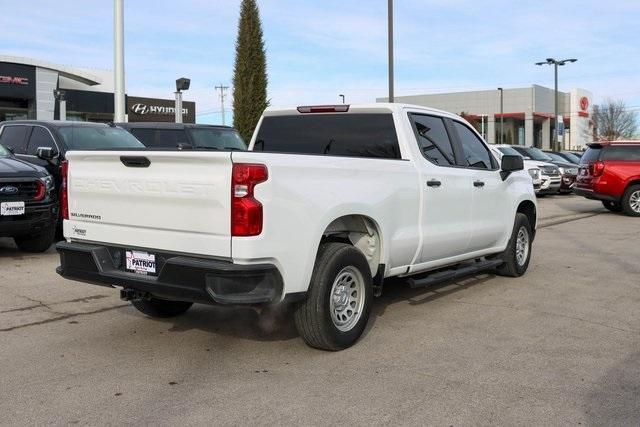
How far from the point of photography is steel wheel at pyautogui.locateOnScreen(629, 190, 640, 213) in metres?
15.7

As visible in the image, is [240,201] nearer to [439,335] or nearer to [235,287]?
[235,287]

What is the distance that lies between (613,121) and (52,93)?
63.1 m

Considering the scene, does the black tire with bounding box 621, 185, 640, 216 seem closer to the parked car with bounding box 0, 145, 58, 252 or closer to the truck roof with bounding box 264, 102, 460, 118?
the truck roof with bounding box 264, 102, 460, 118

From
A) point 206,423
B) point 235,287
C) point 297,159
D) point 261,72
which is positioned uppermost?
point 261,72

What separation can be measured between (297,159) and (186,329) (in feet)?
6.77

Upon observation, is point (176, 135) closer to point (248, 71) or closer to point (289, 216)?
point (289, 216)

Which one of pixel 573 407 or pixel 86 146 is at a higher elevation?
pixel 86 146

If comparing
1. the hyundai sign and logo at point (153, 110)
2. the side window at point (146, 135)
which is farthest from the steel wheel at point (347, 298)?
the hyundai sign and logo at point (153, 110)

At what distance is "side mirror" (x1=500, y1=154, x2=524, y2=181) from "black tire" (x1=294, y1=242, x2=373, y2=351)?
112 inches

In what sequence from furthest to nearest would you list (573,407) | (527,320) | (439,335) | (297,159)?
(527,320) → (439,335) → (297,159) → (573,407)

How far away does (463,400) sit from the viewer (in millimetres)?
3965

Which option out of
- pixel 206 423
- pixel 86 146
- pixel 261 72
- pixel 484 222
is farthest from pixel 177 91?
pixel 206 423

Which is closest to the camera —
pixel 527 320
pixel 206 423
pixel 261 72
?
pixel 206 423

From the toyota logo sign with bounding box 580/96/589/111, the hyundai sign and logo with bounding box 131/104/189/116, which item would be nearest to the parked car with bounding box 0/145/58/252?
the hyundai sign and logo with bounding box 131/104/189/116
